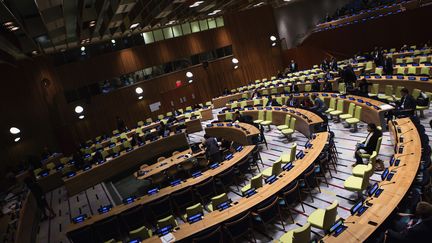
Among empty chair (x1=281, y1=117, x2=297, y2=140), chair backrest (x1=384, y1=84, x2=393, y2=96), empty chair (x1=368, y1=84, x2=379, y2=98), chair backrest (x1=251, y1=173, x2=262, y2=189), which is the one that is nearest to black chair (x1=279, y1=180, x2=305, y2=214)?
chair backrest (x1=251, y1=173, x2=262, y2=189)

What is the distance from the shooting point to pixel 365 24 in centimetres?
Result: 2394

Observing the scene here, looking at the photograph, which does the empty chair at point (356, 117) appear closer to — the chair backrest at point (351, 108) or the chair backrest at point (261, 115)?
the chair backrest at point (351, 108)

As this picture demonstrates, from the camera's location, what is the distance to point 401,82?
14492mm

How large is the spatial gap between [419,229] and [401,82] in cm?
1121

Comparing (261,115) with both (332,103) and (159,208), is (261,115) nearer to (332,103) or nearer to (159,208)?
(332,103)

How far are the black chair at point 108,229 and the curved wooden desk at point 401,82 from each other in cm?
1176

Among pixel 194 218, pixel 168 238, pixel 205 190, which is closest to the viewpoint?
pixel 168 238

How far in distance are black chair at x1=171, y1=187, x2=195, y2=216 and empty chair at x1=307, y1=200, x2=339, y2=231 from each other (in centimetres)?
418

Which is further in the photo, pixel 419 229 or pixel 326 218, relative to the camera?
pixel 326 218

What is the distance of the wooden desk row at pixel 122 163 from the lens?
1509 cm

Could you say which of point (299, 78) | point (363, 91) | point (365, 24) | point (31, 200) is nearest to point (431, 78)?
point (363, 91)

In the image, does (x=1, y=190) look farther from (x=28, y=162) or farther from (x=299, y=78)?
(x=299, y=78)

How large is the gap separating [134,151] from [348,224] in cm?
1245

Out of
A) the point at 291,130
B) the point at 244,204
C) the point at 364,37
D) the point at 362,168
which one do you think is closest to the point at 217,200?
the point at 244,204
